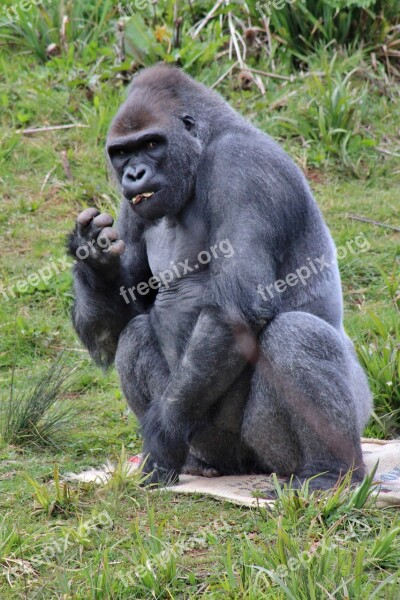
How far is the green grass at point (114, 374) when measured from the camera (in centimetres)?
308

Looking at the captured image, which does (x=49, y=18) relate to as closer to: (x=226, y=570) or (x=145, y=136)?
(x=145, y=136)

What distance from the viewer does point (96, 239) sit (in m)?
4.15

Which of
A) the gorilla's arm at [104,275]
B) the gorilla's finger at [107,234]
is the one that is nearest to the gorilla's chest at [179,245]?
the gorilla's arm at [104,275]

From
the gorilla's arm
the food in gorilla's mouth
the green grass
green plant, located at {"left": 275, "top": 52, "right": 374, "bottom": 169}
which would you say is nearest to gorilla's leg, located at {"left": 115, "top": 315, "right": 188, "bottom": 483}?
the gorilla's arm

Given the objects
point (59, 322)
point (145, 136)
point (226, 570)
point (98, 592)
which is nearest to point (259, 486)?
point (226, 570)

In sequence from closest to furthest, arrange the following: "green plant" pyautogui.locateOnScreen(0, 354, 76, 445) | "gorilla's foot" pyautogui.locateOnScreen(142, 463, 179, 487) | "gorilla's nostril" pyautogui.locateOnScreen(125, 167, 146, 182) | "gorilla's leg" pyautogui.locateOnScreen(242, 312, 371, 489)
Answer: "gorilla's leg" pyautogui.locateOnScreen(242, 312, 371, 489)
"gorilla's nostril" pyautogui.locateOnScreen(125, 167, 146, 182)
"gorilla's foot" pyautogui.locateOnScreen(142, 463, 179, 487)
"green plant" pyautogui.locateOnScreen(0, 354, 76, 445)

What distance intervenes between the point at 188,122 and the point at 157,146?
0.20 m

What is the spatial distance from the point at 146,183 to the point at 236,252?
0.50 meters

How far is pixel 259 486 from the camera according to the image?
4.09 metres

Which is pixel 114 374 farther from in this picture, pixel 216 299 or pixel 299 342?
pixel 299 342

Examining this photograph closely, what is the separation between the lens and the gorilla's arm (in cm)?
414

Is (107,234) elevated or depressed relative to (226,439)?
elevated

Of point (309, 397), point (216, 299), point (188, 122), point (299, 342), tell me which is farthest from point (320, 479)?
point (188, 122)

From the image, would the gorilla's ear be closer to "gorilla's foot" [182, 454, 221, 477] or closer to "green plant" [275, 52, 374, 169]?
"gorilla's foot" [182, 454, 221, 477]
